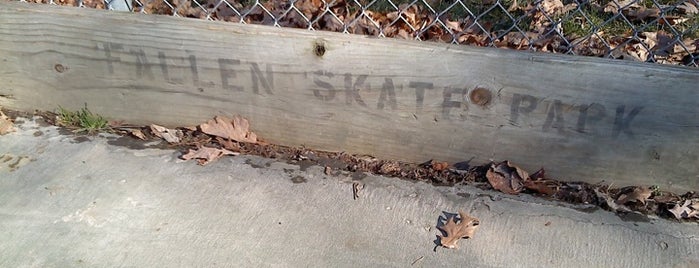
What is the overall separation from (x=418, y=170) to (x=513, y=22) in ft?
3.11

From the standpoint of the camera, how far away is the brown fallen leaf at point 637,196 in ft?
7.91

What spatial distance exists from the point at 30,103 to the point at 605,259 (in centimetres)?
265

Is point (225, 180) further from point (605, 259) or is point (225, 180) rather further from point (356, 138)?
point (605, 259)

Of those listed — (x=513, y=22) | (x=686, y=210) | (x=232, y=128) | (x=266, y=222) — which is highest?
(x=513, y=22)

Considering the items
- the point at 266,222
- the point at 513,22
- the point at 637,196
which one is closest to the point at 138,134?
the point at 266,222

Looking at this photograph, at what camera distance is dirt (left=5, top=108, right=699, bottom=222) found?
2.42 meters

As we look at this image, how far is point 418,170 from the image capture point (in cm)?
262

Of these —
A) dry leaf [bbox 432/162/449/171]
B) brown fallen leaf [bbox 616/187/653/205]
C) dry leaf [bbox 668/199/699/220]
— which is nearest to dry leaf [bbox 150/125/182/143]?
dry leaf [bbox 432/162/449/171]

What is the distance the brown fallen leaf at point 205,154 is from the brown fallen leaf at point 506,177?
1138 millimetres

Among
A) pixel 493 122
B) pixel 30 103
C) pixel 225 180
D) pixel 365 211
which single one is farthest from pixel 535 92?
pixel 30 103

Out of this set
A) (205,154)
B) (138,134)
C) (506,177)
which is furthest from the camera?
(138,134)

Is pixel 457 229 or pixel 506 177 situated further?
pixel 506 177

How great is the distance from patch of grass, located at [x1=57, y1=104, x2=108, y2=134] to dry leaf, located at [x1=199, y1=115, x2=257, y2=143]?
1.79ft

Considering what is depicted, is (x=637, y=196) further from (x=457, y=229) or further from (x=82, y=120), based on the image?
(x=82, y=120)
